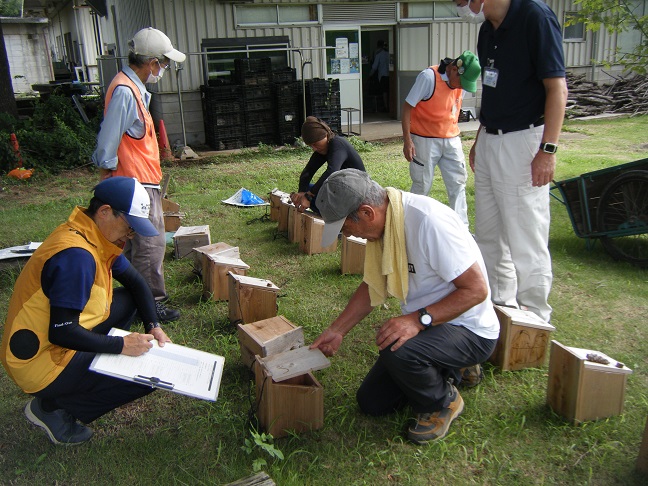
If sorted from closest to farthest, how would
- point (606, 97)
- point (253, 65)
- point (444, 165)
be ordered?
point (444, 165), point (253, 65), point (606, 97)

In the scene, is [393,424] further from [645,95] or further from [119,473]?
[645,95]

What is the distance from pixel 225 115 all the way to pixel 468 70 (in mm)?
7297

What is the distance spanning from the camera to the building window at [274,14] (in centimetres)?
1221

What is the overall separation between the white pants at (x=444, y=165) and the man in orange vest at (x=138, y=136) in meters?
2.50

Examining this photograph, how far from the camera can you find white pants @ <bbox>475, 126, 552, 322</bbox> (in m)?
3.58

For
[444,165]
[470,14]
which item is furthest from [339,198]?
[444,165]

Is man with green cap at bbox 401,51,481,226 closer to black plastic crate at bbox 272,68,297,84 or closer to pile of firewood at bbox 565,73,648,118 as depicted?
black plastic crate at bbox 272,68,297,84

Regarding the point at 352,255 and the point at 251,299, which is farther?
the point at 352,255

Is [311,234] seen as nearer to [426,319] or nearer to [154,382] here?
[426,319]

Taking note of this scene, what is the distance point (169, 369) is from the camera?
264cm

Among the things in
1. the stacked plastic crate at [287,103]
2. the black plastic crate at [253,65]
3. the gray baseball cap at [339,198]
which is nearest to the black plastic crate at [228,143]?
the stacked plastic crate at [287,103]

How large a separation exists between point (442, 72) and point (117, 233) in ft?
12.4

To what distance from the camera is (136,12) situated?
496 inches

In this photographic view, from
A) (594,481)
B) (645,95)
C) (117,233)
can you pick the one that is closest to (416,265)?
(594,481)
